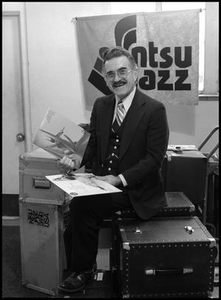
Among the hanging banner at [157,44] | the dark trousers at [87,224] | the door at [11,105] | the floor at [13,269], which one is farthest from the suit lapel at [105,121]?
the door at [11,105]

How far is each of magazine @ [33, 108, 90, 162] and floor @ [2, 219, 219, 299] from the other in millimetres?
835

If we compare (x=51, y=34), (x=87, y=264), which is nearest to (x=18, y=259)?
(x=87, y=264)

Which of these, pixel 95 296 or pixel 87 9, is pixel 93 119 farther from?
pixel 87 9

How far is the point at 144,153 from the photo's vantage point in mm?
2271

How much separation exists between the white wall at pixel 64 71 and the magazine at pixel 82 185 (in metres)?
1.51

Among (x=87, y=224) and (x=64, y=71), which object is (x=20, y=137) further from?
(x=87, y=224)

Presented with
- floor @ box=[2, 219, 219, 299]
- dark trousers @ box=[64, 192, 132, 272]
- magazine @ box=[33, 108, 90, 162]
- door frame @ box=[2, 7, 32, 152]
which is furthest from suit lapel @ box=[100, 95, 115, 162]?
door frame @ box=[2, 7, 32, 152]

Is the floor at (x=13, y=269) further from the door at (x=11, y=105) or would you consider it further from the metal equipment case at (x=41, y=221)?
the door at (x=11, y=105)

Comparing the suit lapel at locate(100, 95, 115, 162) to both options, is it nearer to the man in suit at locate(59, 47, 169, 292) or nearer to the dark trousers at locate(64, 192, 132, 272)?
the man in suit at locate(59, 47, 169, 292)

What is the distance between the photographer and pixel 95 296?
211 centimetres

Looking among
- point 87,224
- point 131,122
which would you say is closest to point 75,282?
point 87,224

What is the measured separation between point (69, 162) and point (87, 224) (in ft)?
1.28

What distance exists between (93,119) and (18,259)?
1368 mm

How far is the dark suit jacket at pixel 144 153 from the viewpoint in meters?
2.20
